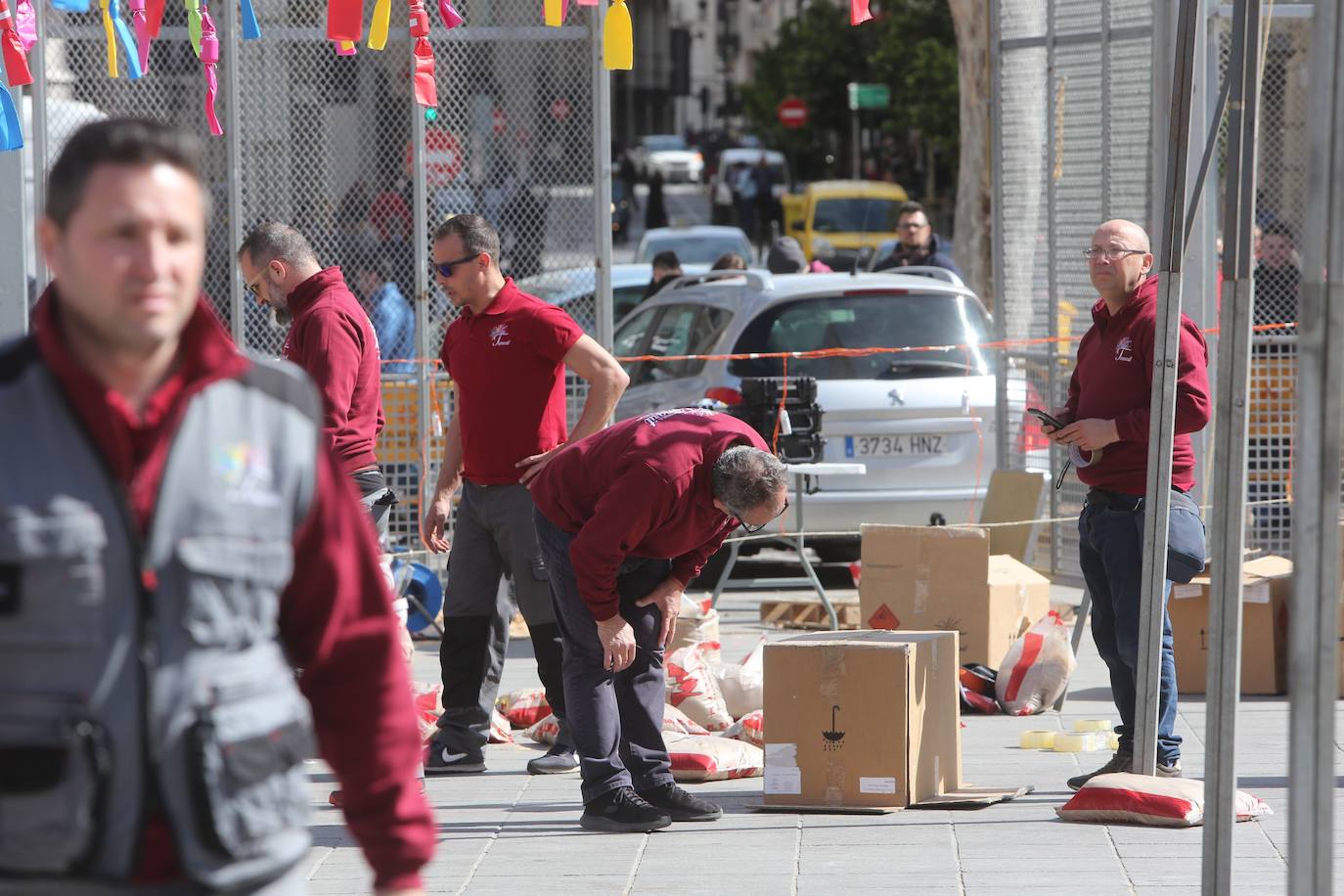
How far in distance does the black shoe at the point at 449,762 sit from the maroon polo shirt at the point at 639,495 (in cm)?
143

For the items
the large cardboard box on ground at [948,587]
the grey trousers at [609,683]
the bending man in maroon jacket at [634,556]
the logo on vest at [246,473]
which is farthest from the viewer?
the large cardboard box on ground at [948,587]

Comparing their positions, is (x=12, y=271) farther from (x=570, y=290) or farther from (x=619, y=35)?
(x=619, y=35)

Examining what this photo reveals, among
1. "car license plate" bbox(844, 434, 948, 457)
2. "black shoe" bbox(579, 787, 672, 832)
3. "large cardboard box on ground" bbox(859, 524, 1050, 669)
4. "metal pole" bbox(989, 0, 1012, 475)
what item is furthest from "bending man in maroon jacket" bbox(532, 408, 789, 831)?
"metal pole" bbox(989, 0, 1012, 475)

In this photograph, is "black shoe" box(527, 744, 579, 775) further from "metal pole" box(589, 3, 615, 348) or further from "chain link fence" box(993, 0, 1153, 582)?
"chain link fence" box(993, 0, 1153, 582)

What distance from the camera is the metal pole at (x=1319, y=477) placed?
3457mm

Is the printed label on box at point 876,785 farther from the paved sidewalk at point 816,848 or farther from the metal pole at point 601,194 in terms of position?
the metal pole at point 601,194

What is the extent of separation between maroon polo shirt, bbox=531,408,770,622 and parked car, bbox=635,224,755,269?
54.7 feet

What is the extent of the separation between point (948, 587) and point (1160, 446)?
3188mm

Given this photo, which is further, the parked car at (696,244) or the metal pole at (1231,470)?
the parked car at (696,244)

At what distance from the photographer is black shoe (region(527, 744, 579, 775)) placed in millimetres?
7301

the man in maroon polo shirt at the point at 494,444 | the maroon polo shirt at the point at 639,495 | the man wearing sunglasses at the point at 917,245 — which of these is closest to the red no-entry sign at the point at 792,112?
the man wearing sunglasses at the point at 917,245

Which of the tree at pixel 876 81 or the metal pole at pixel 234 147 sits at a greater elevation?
the tree at pixel 876 81

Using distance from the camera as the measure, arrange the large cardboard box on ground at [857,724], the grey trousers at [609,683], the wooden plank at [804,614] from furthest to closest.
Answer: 1. the wooden plank at [804,614]
2. the large cardboard box on ground at [857,724]
3. the grey trousers at [609,683]

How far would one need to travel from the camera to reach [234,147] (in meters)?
10.9
